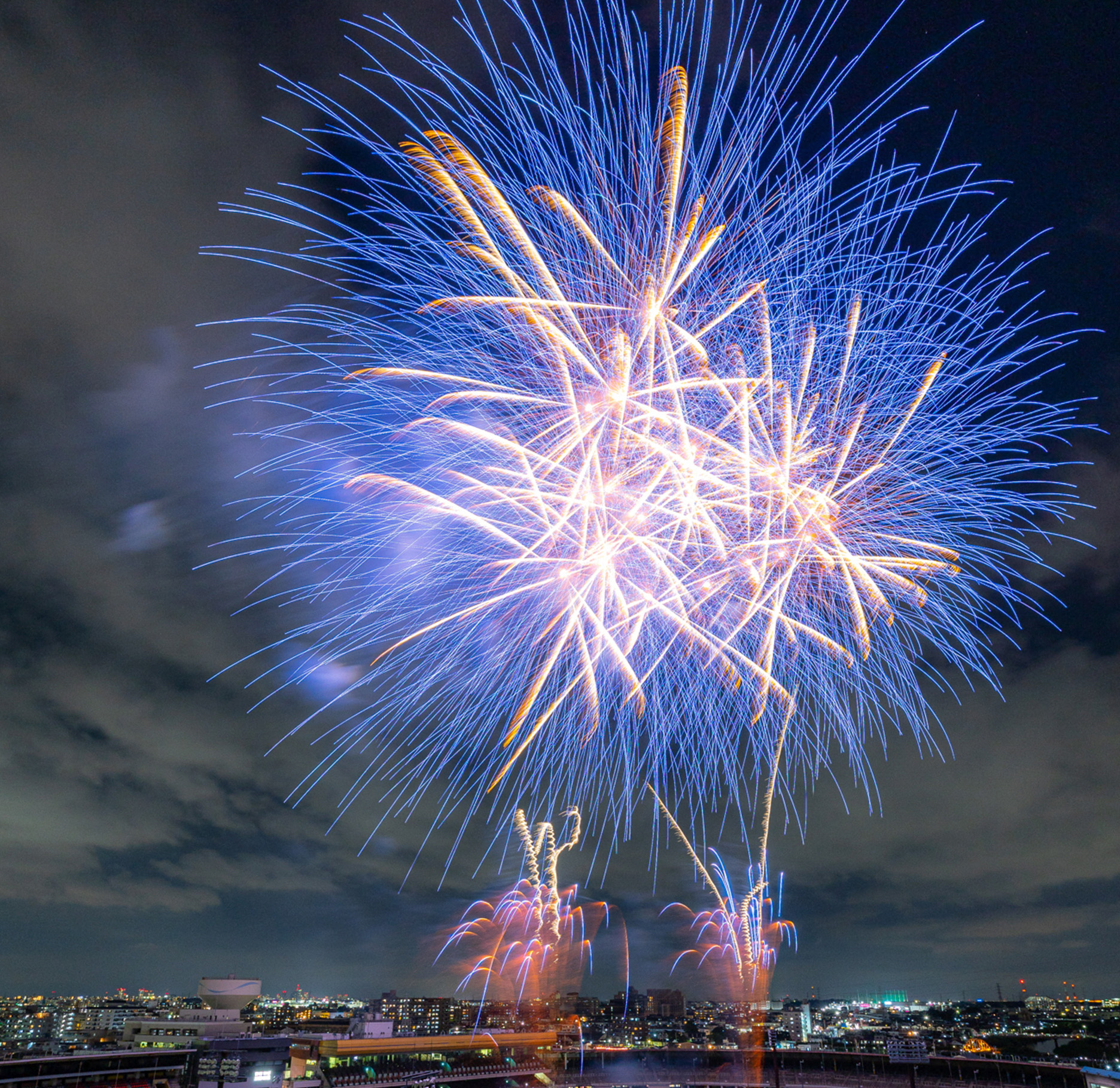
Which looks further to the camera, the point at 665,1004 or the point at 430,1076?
the point at 665,1004

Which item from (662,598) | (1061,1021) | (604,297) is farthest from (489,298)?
(1061,1021)

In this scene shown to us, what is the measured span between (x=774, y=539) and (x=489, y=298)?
7176 mm

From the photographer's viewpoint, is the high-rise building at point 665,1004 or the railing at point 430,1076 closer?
the railing at point 430,1076

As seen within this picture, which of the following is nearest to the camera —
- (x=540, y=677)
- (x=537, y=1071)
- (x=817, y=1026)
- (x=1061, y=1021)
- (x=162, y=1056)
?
(x=540, y=677)

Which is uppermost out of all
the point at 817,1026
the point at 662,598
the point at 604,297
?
the point at 604,297

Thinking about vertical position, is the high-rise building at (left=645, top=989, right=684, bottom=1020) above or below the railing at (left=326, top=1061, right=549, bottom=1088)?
below

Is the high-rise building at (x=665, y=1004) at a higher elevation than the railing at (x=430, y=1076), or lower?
lower

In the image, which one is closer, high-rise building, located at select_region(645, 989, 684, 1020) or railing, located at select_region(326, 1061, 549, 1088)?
railing, located at select_region(326, 1061, 549, 1088)

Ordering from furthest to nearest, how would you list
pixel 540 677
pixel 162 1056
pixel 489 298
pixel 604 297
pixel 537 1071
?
pixel 537 1071, pixel 162 1056, pixel 540 677, pixel 604 297, pixel 489 298

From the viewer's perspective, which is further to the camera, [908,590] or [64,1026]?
[64,1026]

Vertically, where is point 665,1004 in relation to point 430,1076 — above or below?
below

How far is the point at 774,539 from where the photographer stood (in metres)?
Result: 14.9

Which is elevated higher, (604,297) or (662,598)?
(604,297)

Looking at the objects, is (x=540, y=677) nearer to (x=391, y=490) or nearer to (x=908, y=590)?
(x=391, y=490)
